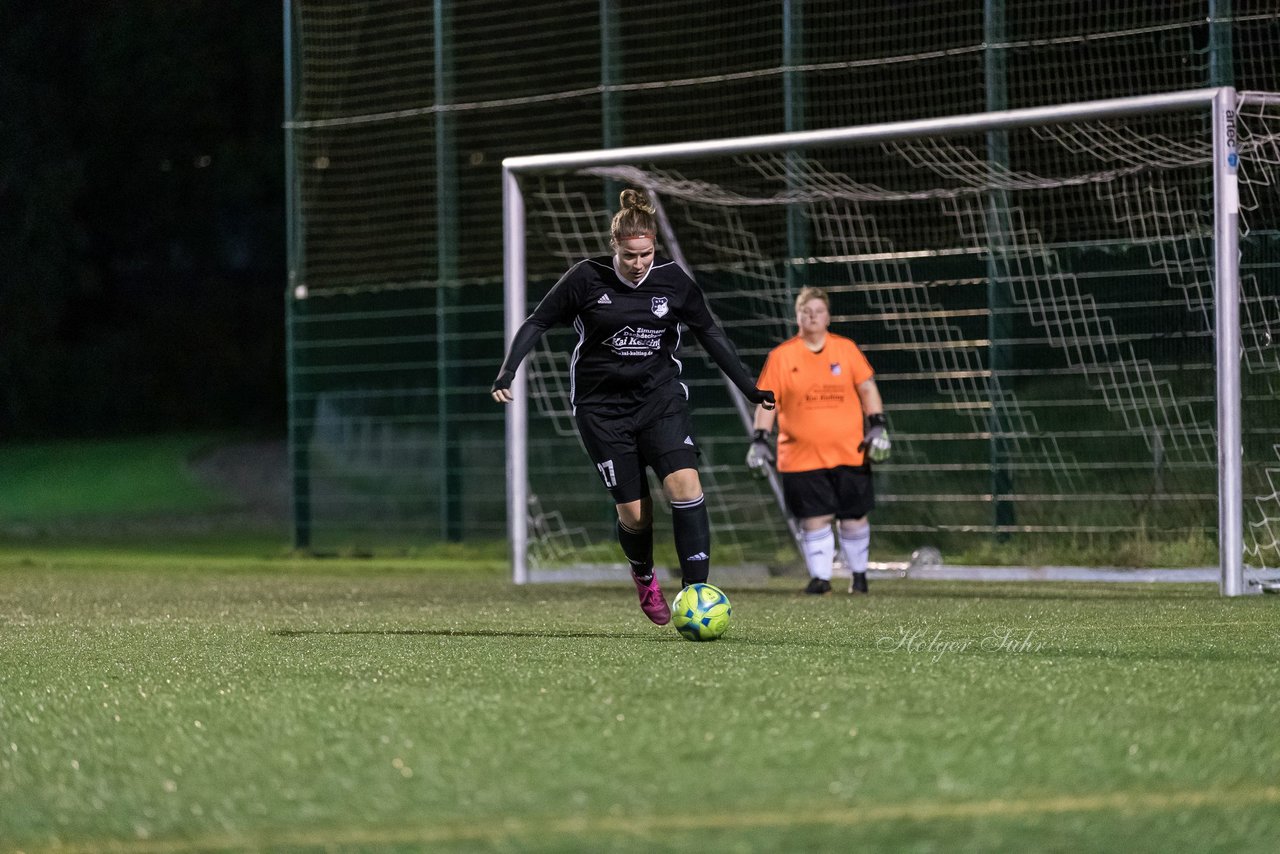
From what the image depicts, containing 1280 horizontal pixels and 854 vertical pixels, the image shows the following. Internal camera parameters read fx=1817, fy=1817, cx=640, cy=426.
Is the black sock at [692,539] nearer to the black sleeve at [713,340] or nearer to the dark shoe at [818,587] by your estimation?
the black sleeve at [713,340]

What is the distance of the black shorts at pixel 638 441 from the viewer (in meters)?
7.39

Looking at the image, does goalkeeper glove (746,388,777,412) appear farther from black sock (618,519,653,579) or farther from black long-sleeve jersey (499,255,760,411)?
black sock (618,519,653,579)

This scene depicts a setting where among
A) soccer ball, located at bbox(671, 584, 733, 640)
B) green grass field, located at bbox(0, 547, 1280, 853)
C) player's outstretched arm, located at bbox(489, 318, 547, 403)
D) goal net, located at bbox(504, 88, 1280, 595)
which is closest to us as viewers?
green grass field, located at bbox(0, 547, 1280, 853)

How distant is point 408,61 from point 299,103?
108 centimetres

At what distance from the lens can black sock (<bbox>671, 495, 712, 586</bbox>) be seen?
7.24m

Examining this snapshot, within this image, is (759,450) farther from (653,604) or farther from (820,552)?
(653,604)

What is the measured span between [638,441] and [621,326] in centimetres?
48

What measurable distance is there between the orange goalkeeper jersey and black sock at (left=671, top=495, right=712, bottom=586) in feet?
9.92

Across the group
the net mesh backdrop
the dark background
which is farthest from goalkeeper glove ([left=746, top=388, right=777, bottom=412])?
the dark background

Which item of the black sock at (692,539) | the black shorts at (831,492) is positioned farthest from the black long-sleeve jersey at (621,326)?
the black shorts at (831,492)

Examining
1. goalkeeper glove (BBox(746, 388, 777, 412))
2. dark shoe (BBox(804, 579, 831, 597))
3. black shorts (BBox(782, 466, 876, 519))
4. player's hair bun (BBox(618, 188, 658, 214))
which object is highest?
player's hair bun (BBox(618, 188, 658, 214))

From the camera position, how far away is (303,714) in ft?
16.5

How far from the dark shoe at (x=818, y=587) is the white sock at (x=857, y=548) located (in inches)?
9.0

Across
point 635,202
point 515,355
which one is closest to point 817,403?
point 515,355
